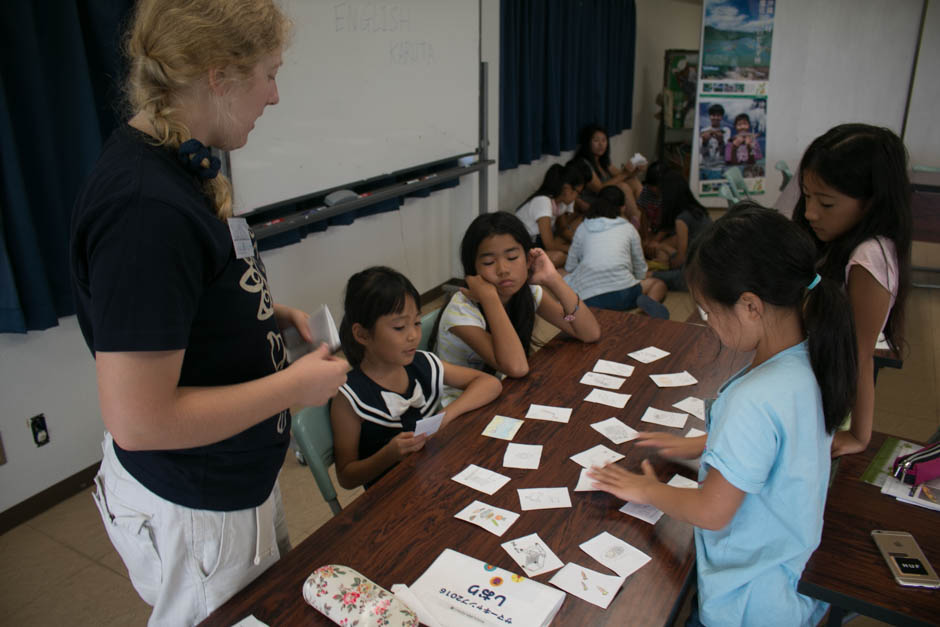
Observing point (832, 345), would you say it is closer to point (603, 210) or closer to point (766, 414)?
point (766, 414)

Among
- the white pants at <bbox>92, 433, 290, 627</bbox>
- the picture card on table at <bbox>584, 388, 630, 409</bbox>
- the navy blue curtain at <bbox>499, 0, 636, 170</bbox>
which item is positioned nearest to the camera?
the white pants at <bbox>92, 433, 290, 627</bbox>

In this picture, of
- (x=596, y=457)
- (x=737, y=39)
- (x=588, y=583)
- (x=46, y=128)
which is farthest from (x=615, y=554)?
(x=737, y=39)

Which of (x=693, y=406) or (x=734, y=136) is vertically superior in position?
(x=734, y=136)

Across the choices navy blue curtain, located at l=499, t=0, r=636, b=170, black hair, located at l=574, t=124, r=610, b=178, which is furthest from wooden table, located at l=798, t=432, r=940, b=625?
black hair, located at l=574, t=124, r=610, b=178

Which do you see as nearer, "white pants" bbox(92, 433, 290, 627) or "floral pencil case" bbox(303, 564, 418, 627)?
"floral pencil case" bbox(303, 564, 418, 627)

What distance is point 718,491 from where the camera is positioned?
113cm

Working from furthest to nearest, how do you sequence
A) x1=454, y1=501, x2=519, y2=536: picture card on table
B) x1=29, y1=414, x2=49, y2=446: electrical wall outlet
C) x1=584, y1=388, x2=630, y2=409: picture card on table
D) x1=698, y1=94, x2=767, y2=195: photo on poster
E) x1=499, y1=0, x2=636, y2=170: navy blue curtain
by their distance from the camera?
x1=698, y1=94, x2=767, y2=195: photo on poster, x1=499, y1=0, x2=636, y2=170: navy blue curtain, x1=29, y1=414, x2=49, y2=446: electrical wall outlet, x1=584, y1=388, x2=630, y2=409: picture card on table, x1=454, y1=501, x2=519, y2=536: picture card on table

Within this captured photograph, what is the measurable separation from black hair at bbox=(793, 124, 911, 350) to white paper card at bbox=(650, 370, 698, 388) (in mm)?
476

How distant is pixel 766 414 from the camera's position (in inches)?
42.8

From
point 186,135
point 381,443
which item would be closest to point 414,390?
point 381,443

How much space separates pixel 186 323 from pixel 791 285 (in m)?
0.95

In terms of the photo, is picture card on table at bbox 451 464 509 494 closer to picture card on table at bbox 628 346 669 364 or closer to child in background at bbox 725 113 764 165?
picture card on table at bbox 628 346 669 364

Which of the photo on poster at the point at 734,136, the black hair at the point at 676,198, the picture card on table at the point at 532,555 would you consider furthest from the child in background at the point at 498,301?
the photo on poster at the point at 734,136

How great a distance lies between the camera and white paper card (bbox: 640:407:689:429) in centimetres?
171
